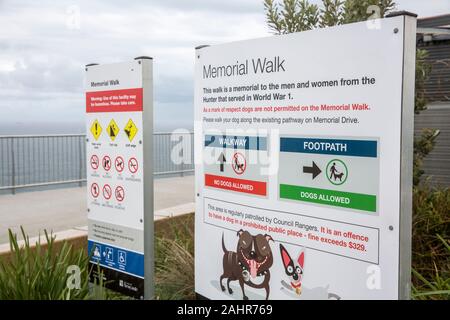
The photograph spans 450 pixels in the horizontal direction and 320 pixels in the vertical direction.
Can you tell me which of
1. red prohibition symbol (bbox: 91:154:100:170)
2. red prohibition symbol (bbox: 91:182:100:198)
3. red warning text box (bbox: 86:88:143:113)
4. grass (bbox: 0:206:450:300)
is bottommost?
grass (bbox: 0:206:450:300)

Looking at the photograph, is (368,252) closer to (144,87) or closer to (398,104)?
(398,104)

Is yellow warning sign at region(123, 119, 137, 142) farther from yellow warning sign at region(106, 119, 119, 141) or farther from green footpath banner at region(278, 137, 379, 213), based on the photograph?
green footpath banner at region(278, 137, 379, 213)

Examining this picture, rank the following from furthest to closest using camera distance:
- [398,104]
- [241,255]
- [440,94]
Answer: [440,94]
[241,255]
[398,104]

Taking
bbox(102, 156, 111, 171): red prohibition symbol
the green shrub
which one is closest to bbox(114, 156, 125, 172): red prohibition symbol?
bbox(102, 156, 111, 171): red prohibition symbol

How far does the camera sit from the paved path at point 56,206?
8295 mm

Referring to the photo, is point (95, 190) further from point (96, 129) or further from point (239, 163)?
point (239, 163)

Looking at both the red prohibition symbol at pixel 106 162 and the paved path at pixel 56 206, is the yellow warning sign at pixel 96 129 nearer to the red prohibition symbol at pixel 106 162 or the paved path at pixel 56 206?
the red prohibition symbol at pixel 106 162

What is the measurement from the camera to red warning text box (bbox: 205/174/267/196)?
3.73 meters

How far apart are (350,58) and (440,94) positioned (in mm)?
8298

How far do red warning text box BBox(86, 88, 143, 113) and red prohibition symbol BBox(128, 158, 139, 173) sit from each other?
16.8 inches

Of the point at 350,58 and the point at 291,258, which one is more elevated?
the point at 350,58

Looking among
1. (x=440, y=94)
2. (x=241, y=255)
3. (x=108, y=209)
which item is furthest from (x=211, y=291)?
(x=440, y=94)

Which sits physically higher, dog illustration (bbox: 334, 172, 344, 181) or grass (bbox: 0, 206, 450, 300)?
dog illustration (bbox: 334, 172, 344, 181)

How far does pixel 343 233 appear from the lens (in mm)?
3205
